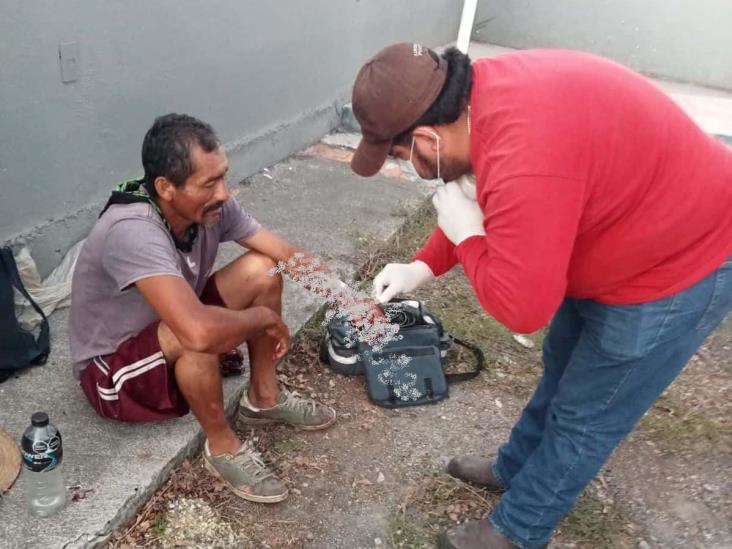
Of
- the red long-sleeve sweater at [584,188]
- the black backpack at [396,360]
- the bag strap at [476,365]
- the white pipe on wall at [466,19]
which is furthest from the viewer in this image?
the white pipe on wall at [466,19]

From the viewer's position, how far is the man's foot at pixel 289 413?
2.67 metres

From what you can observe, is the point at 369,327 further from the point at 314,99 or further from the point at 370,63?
the point at 314,99

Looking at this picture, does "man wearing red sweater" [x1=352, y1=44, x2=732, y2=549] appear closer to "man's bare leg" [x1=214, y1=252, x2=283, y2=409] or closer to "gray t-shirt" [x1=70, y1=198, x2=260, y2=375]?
"gray t-shirt" [x1=70, y1=198, x2=260, y2=375]

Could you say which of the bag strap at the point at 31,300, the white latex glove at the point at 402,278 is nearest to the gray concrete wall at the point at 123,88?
the bag strap at the point at 31,300

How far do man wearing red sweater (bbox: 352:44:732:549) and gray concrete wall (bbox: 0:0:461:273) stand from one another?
184cm

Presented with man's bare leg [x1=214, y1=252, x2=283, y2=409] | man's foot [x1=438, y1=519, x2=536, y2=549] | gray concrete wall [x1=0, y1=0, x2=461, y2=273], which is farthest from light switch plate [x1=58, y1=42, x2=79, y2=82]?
man's foot [x1=438, y1=519, x2=536, y2=549]

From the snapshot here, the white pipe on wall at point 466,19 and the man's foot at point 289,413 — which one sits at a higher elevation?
the white pipe on wall at point 466,19

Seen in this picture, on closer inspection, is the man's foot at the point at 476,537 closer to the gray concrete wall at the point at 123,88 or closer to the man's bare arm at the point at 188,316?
the man's bare arm at the point at 188,316

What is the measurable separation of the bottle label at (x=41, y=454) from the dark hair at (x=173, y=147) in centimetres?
85

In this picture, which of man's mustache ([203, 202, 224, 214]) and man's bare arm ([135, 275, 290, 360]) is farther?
man's mustache ([203, 202, 224, 214])

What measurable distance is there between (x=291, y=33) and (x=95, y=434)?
338 centimetres

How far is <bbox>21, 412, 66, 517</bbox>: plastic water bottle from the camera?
198 centimetres

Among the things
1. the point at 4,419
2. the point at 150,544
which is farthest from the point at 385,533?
the point at 4,419

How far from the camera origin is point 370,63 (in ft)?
5.26
